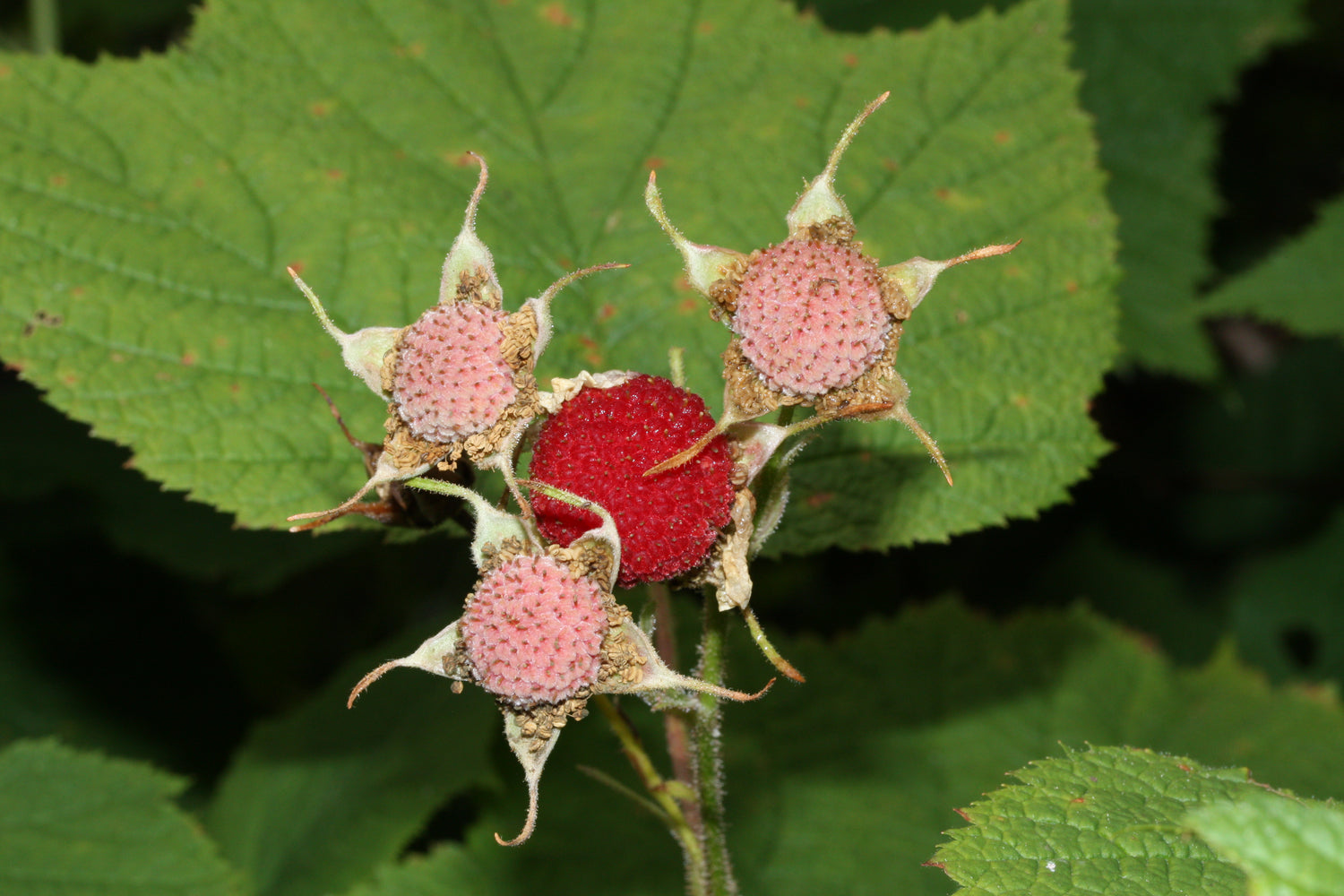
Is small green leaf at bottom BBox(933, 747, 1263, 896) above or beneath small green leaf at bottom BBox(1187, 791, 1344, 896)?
beneath

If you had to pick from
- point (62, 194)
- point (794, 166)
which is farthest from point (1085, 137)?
point (62, 194)

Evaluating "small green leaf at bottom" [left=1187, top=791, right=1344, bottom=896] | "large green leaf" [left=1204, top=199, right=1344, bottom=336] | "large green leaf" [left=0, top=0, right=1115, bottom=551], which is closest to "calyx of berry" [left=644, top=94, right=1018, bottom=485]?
"small green leaf at bottom" [left=1187, top=791, right=1344, bottom=896]

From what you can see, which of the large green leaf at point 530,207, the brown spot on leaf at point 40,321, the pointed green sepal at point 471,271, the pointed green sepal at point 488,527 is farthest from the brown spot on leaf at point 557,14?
the pointed green sepal at point 488,527

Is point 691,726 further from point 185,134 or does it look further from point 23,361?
point 185,134

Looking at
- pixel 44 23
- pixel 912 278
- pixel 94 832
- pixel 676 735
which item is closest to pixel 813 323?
pixel 912 278

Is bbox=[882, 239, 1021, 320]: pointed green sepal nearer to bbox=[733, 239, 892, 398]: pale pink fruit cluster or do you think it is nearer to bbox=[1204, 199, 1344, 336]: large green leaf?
bbox=[733, 239, 892, 398]: pale pink fruit cluster

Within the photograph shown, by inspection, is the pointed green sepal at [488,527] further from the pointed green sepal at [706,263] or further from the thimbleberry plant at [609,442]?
the pointed green sepal at [706,263]
